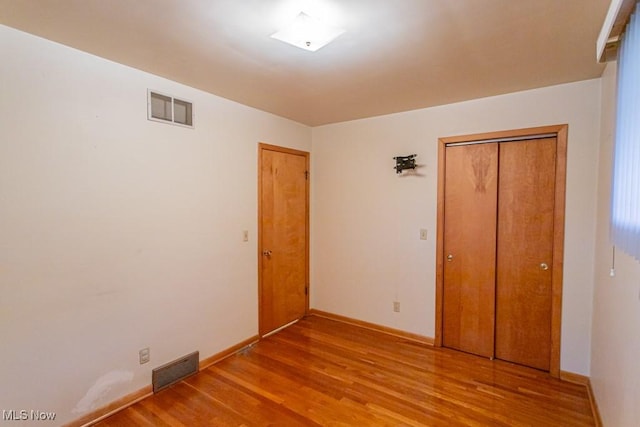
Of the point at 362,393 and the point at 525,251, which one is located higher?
the point at 525,251

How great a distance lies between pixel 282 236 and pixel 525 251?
251cm

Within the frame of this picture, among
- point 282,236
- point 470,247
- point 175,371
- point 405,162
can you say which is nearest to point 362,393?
point 175,371

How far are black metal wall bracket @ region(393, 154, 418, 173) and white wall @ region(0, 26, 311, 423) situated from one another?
176 cm

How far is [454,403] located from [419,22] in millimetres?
2612

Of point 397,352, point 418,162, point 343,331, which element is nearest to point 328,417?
point 397,352

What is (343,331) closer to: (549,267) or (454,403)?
(454,403)

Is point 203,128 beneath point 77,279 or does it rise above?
above

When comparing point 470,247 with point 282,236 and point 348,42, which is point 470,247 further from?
point 348,42

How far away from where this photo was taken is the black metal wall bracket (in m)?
3.29

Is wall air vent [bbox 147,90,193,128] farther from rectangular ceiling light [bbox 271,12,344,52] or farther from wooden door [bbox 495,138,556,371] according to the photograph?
wooden door [bbox 495,138,556,371]

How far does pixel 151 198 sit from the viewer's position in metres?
2.45

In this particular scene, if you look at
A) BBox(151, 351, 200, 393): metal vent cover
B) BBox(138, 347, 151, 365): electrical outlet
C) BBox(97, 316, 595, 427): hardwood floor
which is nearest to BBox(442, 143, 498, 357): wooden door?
BBox(97, 316, 595, 427): hardwood floor

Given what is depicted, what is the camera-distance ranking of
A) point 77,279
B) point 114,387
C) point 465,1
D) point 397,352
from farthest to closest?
point 397,352 → point 114,387 → point 77,279 → point 465,1

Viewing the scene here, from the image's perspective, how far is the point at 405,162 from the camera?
130 inches
